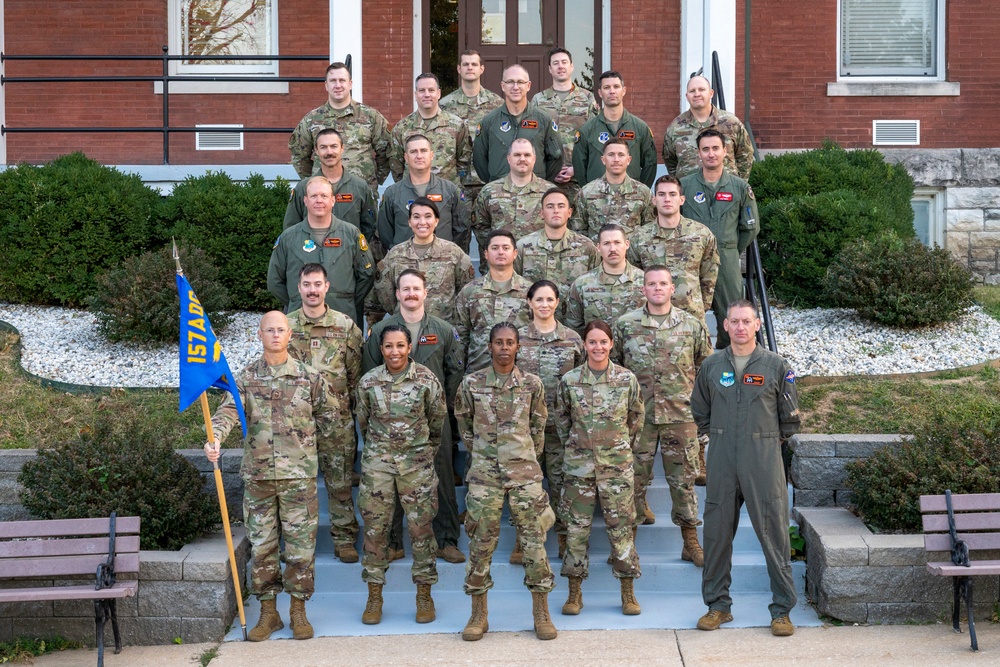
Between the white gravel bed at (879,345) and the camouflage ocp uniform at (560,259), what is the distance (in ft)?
7.25

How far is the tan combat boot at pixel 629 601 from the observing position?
7.54 metres

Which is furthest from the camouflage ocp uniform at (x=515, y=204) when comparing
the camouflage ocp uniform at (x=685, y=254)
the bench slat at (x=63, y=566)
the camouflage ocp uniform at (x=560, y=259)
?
the bench slat at (x=63, y=566)

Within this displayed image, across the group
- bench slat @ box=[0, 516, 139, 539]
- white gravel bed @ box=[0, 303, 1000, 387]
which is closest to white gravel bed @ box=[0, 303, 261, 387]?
white gravel bed @ box=[0, 303, 1000, 387]

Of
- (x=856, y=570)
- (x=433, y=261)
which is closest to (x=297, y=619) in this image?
(x=433, y=261)

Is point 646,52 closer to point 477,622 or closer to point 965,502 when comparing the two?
point 965,502

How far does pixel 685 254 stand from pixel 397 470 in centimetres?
271

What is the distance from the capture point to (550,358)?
26.4 ft

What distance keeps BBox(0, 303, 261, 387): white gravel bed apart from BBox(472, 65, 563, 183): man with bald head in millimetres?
2561

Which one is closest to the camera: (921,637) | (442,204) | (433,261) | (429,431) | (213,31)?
(921,637)

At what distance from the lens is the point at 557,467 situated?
7.94 meters

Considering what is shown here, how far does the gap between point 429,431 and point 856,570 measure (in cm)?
274

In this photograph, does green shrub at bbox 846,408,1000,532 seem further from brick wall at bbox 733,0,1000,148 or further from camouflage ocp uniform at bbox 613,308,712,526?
brick wall at bbox 733,0,1000,148

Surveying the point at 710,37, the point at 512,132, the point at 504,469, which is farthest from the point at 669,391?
the point at 710,37

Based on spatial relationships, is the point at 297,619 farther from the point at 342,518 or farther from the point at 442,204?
the point at 442,204
